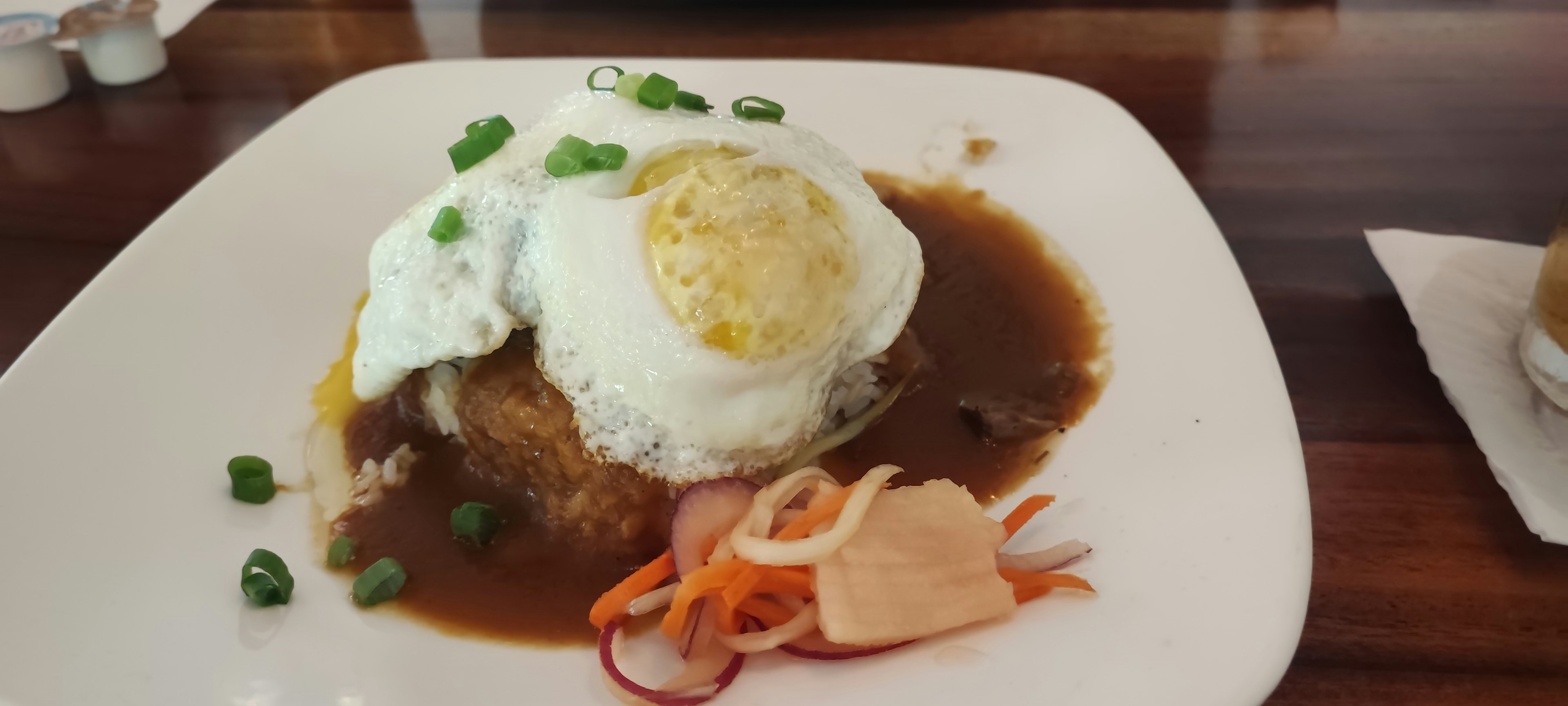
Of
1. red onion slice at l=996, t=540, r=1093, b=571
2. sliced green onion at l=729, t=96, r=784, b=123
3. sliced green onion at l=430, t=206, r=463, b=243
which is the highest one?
sliced green onion at l=729, t=96, r=784, b=123

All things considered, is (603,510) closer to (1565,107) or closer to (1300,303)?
(1300,303)

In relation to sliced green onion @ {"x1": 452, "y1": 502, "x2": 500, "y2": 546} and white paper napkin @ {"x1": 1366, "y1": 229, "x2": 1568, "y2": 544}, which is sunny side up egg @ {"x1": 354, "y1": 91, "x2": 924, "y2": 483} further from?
white paper napkin @ {"x1": 1366, "y1": 229, "x2": 1568, "y2": 544}

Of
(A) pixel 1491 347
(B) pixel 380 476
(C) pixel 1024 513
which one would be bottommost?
(B) pixel 380 476

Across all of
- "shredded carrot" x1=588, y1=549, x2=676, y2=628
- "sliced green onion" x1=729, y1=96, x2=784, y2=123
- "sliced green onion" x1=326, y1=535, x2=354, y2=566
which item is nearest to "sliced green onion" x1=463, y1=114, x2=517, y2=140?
"sliced green onion" x1=729, y1=96, x2=784, y2=123

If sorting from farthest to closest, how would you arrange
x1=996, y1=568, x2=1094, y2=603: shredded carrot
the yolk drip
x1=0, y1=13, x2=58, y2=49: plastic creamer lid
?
x1=0, y1=13, x2=58, y2=49: plastic creamer lid
the yolk drip
x1=996, y1=568, x2=1094, y2=603: shredded carrot

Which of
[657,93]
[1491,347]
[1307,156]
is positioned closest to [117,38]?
[657,93]

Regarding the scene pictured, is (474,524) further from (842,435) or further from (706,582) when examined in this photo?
(842,435)

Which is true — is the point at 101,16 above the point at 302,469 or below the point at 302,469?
above
